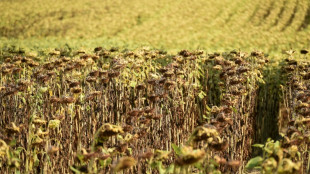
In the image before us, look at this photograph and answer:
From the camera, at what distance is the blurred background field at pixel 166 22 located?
1740 cm

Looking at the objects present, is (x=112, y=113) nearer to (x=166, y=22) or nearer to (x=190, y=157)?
(x=190, y=157)

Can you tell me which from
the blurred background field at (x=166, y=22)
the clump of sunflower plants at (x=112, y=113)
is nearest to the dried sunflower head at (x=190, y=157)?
the clump of sunflower plants at (x=112, y=113)

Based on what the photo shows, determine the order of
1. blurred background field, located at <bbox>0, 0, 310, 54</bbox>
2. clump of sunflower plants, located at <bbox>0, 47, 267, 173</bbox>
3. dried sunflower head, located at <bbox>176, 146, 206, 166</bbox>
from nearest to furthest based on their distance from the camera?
dried sunflower head, located at <bbox>176, 146, 206, 166</bbox> < clump of sunflower plants, located at <bbox>0, 47, 267, 173</bbox> < blurred background field, located at <bbox>0, 0, 310, 54</bbox>

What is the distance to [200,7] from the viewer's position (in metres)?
23.5

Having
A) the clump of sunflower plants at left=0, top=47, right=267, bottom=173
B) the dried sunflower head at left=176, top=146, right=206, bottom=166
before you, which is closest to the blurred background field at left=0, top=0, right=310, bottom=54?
the clump of sunflower plants at left=0, top=47, right=267, bottom=173

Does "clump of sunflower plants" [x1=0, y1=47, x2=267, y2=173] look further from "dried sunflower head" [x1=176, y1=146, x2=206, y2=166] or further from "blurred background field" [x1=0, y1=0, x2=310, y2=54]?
"blurred background field" [x1=0, y1=0, x2=310, y2=54]

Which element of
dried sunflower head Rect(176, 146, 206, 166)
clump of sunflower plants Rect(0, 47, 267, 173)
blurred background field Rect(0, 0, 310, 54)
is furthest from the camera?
blurred background field Rect(0, 0, 310, 54)

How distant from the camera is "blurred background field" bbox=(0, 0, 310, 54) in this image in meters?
17.4

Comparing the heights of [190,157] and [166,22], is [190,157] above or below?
below

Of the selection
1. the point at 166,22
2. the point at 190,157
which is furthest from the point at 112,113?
the point at 166,22

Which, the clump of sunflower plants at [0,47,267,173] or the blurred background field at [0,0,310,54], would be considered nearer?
the clump of sunflower plants at [0,47,267,173]

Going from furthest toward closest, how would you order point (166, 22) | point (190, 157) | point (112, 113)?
point (166, 22) < point (112, 113) < point (190, 157)

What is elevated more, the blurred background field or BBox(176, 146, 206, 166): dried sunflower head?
the blurred background field

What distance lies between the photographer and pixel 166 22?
20688mm
